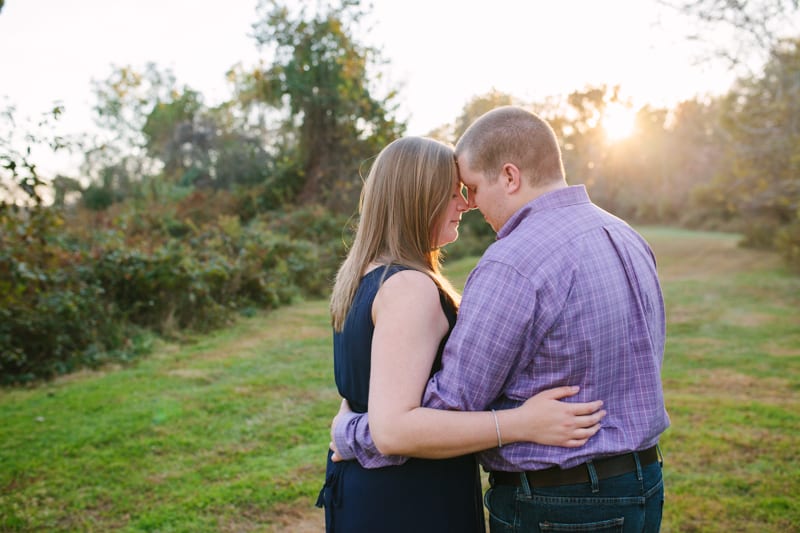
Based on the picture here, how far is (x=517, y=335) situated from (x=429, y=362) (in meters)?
0.27

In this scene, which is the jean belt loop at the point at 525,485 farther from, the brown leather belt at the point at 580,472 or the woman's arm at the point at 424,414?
the woman's arm at the point at 424,414

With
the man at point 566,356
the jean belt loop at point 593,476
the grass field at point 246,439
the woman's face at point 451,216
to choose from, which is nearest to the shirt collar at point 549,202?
the man at point 566,356

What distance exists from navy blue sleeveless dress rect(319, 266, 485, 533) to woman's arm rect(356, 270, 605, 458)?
0.15 meters

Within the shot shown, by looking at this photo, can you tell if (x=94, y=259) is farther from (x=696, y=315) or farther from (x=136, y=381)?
(x=696, y=315)

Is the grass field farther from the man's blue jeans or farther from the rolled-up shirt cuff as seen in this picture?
the man's blue jeans

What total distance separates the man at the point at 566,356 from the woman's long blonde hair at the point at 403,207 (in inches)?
10.6

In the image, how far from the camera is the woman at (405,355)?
5.60ft

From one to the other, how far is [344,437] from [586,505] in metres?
0.74

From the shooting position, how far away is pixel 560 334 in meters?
1.66

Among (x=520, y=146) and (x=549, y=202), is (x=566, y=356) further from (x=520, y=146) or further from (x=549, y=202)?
(x=520, y=146)

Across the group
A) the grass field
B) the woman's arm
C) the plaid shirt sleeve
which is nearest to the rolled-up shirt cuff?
the plaid shirt sleeve

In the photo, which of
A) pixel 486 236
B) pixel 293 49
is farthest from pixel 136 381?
pixel 486 236

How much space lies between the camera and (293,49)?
58.3 feet

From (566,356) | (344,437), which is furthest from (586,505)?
(344,437)
